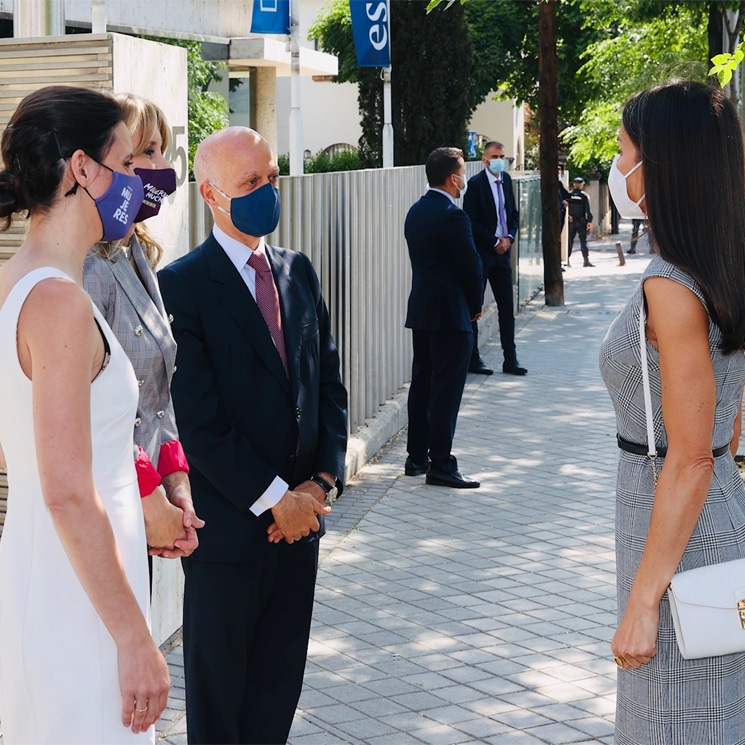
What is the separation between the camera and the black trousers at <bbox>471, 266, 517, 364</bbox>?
42.7 feet

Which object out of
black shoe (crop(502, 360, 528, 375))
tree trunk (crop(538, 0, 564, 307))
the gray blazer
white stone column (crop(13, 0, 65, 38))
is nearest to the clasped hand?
the gray blazer

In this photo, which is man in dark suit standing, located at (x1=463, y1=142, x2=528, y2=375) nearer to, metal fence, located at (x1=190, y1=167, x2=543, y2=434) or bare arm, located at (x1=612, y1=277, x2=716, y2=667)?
metal fence, located at (x1=190, y1=167, x2=543, y2=434)

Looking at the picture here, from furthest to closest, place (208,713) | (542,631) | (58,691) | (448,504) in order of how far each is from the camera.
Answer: (448,504)
(542,631)
(208,713)
(58,691)

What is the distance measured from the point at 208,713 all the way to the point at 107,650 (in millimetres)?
1421

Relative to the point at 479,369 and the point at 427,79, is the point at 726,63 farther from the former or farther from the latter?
the point at 427,79

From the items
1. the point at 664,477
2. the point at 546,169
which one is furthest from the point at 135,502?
the point at 546,169

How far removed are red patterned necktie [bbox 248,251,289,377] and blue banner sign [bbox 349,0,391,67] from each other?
955 centimetres

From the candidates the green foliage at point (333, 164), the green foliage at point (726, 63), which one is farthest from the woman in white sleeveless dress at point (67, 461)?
the green foliage at point (333, 164)

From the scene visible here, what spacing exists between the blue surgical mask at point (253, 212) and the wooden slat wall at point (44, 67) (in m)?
1.19

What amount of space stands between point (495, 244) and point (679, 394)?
10405mm

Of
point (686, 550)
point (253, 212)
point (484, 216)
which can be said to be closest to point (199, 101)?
point (484, 216)

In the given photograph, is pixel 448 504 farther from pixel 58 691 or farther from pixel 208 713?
pixel 58 691

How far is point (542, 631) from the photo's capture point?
18.7 feet

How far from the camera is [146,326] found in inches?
136
